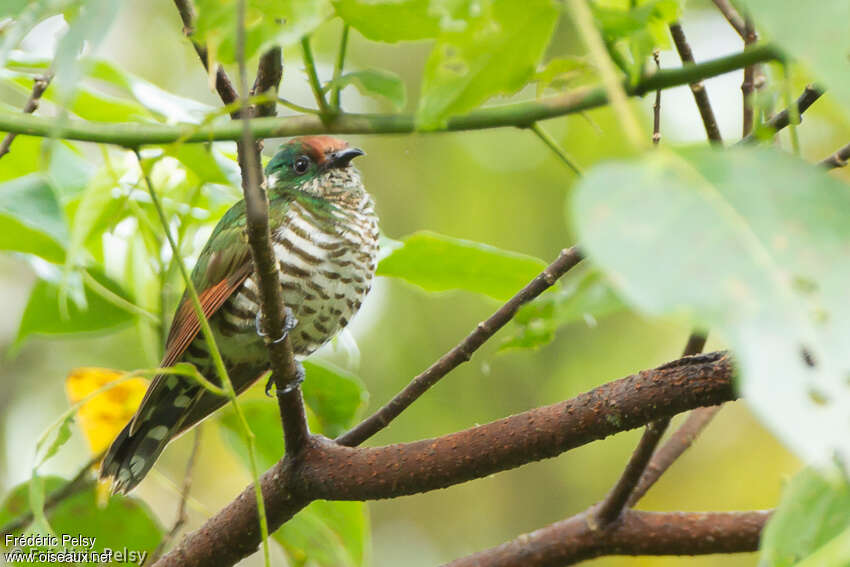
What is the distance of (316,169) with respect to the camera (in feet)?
12.2

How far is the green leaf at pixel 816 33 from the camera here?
658 millimetres

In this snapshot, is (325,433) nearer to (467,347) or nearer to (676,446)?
(467,347)

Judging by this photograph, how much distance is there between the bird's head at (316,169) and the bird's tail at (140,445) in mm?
875

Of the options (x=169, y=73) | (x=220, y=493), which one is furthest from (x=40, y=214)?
(x=169, y=73)

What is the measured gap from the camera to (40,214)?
5.41ft

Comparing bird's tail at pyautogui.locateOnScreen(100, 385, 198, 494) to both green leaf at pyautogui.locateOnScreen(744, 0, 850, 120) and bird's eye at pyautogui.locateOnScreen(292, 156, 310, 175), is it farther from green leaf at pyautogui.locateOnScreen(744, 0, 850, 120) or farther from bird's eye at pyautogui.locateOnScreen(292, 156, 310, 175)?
green leaf at pyautogui.locateOnScreen(744, 0, 850, 120)

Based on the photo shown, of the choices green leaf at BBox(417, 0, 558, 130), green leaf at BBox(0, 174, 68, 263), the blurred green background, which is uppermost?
green leaf at BBox(417, 0, 558, 130)

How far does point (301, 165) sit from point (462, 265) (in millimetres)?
1713

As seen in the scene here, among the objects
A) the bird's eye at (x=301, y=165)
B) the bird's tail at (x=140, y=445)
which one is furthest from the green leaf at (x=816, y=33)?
the bird's eye at (x=301, y=165)

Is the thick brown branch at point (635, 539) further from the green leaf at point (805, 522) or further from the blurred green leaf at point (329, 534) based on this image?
the green leaf at point (805, 522)

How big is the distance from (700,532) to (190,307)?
1.62m

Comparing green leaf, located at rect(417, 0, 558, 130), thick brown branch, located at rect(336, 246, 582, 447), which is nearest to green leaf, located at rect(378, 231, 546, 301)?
thick brown branch, located at rect(336, 246, 582, 447)

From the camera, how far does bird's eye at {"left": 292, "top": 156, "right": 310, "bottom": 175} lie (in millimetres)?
3730

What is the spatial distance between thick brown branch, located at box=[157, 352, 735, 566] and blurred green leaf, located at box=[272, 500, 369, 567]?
20cm
